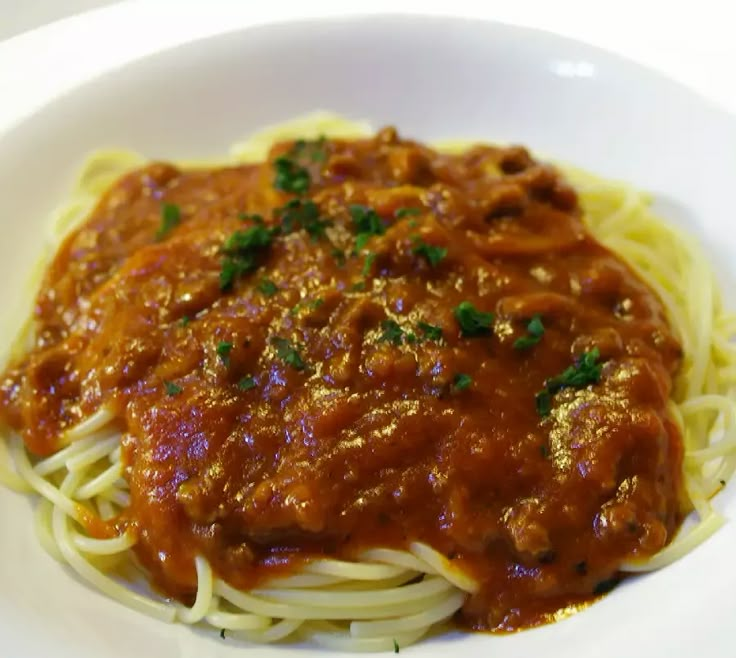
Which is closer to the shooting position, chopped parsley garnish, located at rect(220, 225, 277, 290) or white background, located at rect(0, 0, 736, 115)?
chopped parsley garnish, located at rect(220, 225, 277, 290)

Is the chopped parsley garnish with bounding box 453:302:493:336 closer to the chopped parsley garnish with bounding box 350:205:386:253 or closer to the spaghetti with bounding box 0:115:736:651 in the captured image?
the chopped parsley garnish with bounding box 350:205:386:253

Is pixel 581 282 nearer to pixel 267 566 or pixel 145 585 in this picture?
pixel 267 566

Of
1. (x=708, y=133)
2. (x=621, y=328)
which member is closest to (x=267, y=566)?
(x=621, y=328)

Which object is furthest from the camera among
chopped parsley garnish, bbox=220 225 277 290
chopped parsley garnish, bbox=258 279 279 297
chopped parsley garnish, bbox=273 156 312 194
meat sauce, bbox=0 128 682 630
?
chopped parsley garnish, bbox=273 156 312 194

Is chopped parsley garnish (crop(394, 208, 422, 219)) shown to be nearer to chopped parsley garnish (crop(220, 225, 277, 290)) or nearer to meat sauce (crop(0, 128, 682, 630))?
meat sauce (crop(0, 128, 682, 630))

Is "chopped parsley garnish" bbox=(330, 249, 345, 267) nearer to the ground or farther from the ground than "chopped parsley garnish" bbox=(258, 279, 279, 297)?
farther from the ground

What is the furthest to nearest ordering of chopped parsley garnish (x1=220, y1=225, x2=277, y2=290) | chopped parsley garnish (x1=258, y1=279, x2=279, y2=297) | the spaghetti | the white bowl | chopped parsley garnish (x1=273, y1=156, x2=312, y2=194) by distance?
the white bowl < chopped parsley garnish (x1=273, y1=156, x2=312, y2=194) < chopped parsley garnish (x1=220, y1=225, x2=277, y2=290) < chopped parsley garnish (x1=258, y1=279, x2=279, y2=297) < the spaghetti

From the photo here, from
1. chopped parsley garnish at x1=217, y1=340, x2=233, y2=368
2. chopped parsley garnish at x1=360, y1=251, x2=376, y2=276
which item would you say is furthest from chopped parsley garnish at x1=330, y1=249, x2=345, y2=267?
chopped parsley garnish at x1=217, y1=340, x2=233, y2=368

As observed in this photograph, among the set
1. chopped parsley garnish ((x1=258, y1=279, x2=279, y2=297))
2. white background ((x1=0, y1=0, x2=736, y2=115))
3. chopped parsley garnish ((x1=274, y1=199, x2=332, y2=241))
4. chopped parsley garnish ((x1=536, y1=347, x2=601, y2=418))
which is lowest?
chopped parsley garnish ((x1=536, y1=347, x2=601, y2=418))
